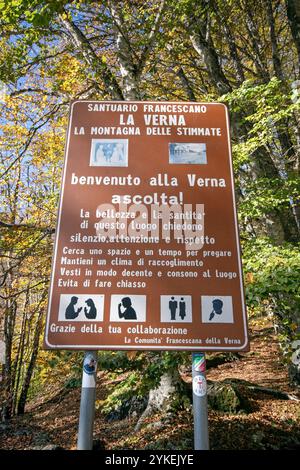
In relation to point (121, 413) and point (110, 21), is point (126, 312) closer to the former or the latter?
point (110, 21)

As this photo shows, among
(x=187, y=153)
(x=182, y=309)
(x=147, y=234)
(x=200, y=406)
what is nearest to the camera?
(x=200, y=406)

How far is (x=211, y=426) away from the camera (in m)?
6.62

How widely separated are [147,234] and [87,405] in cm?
133

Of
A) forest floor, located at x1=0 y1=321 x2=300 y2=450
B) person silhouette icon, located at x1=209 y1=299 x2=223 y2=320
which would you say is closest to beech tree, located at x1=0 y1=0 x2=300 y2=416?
forest floor, located at x1=0 y1=321 x2=300 y2=450

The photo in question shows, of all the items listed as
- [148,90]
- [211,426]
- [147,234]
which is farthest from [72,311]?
[148,90]

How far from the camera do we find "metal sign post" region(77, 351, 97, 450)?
2.31 m

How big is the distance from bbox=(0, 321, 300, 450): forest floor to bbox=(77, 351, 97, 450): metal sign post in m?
3.27

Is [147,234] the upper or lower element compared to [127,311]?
upper

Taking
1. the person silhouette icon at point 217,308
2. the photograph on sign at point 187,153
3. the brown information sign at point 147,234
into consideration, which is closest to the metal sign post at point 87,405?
the brown information sign at point 147,234

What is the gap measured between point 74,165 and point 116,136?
0.47m

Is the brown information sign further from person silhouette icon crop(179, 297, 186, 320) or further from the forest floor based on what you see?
the forest floor

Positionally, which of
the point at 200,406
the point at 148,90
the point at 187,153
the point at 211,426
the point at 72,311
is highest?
the point at 148,90

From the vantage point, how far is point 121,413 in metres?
9.48

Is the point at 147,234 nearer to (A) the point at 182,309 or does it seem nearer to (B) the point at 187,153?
(A) the point at 182,309
